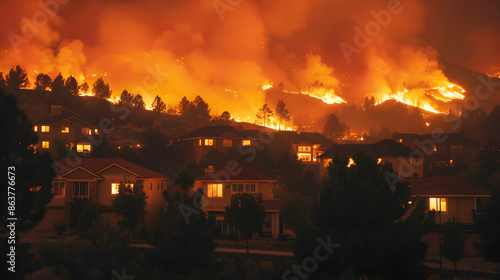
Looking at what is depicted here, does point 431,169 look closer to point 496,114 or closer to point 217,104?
point 496,114

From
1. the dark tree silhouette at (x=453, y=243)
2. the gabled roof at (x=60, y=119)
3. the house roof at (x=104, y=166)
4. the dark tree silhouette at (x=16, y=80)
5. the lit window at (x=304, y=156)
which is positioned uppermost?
the dark tree silhouette at (x=16, y=80)

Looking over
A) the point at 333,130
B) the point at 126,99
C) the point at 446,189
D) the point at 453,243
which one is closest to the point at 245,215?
the point at 453,243

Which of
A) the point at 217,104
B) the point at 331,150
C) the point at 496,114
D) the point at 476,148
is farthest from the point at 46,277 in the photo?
the point at 217,104

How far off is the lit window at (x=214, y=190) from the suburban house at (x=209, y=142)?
2923cm

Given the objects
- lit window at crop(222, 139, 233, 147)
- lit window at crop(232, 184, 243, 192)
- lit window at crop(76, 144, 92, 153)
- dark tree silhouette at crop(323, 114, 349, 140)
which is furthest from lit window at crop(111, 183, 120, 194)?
dark tree silhouette at crop(323, 114, 349, 140)

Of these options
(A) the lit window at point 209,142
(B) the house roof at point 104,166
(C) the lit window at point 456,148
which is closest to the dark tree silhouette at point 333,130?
(C) the lit window at point 456,148

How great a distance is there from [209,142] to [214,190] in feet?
103

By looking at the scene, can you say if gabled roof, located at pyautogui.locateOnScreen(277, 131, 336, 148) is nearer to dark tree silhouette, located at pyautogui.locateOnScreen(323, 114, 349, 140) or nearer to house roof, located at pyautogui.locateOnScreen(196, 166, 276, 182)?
dark tree silhouette, located at pyautogui.locateOnScreen(323, 114, 349, 140)

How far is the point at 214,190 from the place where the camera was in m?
47.8

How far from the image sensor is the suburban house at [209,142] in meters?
78.4

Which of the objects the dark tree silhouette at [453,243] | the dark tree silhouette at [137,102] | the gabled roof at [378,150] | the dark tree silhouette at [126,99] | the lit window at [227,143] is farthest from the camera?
the dark tree silhouette at [137,102]

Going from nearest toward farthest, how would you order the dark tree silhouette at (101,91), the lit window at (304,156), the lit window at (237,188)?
the lit window at (237,188)
the lit window at (304,156)
the dark tree silhouette at (101,91)

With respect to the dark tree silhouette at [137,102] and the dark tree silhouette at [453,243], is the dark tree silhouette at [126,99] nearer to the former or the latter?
the dark tree silhouette at [137,102]

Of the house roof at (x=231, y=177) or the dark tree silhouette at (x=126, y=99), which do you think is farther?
the dark tree silhouette at (x=126, y=99)
